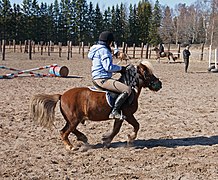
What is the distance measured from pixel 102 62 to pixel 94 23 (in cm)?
7878

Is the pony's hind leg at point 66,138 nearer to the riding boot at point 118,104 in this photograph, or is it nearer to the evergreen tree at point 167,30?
the riding boot at point 118,104

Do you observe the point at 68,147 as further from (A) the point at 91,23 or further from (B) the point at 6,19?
(A) the point at 91,23

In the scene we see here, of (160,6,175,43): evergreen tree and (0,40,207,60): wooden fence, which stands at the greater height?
(160,6,175,43): evergreen tree

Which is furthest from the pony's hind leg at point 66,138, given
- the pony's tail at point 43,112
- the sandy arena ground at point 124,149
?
the pony's tail at point 43,112

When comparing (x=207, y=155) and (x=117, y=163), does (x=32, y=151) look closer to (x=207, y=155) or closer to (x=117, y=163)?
(x=117, y=163)

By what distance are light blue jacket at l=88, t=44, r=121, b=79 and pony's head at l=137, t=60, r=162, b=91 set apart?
59 centimetres

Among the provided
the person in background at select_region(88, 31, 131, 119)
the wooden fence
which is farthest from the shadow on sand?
the wooden fence

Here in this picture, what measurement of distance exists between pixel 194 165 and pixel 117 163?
1.11 metres

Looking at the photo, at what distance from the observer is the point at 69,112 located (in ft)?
19.2

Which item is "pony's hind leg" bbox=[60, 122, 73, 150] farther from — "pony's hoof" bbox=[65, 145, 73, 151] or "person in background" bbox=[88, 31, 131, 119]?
"person in background" bbox=[88, 31, 131, 119]

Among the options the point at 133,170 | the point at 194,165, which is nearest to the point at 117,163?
the point at 133,170

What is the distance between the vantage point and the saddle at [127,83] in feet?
19.3

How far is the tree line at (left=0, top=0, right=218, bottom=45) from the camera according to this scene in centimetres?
7219

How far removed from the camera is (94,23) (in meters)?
83.0
